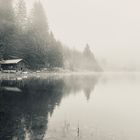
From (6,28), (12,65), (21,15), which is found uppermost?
(21,15)

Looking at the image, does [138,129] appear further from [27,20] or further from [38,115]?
[27,20]

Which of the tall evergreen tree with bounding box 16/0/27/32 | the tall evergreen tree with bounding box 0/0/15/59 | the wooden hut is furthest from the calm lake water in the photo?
the tall evergreen tree with bounding box 16/0/27/32

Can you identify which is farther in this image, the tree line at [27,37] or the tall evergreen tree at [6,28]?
the tree line at [27,37]

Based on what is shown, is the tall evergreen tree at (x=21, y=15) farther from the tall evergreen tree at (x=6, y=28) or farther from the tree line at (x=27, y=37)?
the tall evergreen tree at (x=6, y=28)

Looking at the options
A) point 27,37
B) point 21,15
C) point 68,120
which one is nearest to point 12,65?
point 27,37

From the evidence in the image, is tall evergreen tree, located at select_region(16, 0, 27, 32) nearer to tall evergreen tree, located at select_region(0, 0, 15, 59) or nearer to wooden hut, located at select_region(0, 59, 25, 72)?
tall evergreen tree, located at select_region(0, 0, 15, 59)

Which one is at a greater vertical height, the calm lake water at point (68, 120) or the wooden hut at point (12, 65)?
the wooden hut at point (12, 65)

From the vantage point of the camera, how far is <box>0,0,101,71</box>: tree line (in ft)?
250

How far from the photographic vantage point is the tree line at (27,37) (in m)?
76.3

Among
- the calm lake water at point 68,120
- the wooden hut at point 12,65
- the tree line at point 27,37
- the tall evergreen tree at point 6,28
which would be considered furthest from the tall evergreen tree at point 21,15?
the calm lake water at point 68,120

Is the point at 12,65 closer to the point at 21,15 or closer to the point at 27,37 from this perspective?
the point at 27,37

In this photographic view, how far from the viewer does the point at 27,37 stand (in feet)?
263

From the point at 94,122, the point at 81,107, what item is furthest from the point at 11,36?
the point at 94,122

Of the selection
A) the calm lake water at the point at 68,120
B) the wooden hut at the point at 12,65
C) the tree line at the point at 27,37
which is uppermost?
the tree line at the point at 27,37
